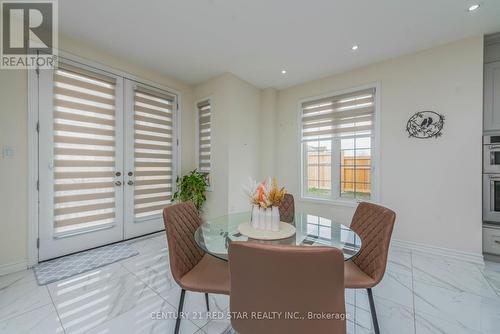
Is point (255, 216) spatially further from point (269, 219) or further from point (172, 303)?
point (172, 303)

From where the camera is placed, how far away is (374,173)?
3.03m

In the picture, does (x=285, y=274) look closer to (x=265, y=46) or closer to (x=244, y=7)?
(x=244, y=7)

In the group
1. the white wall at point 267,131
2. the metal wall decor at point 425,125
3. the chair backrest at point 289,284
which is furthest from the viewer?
the white wall at point 267,131

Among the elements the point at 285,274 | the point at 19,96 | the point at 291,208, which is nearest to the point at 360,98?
the point at 291,208

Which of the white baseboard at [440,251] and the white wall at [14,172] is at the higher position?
the white wall at [14,172]

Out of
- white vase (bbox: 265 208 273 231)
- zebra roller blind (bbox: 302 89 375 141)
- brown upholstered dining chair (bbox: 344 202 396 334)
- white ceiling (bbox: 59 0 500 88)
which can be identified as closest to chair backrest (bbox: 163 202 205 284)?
white vase (bbox: 265 208 273 231)

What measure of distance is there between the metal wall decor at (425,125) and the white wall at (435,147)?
59 millimetres

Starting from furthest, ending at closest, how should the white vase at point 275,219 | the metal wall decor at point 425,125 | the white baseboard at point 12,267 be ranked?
the metal wall decor at point 425,125 < the white baseboard at point 12,267 < the white vase at point 275,219

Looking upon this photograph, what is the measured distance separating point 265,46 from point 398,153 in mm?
2330

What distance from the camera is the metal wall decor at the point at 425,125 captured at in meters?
2.57

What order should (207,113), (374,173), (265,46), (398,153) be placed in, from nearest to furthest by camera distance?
(265,46) < (398,153) < (374,173) < (207,113)

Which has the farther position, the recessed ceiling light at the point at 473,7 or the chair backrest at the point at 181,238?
the recessed ceiling light at the point at 473,7

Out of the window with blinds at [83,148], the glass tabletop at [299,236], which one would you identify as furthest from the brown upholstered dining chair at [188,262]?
the window with blinds at [83,148]

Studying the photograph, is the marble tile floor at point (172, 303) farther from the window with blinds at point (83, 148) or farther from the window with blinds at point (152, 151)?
the window with blinds at point (152, 151)
